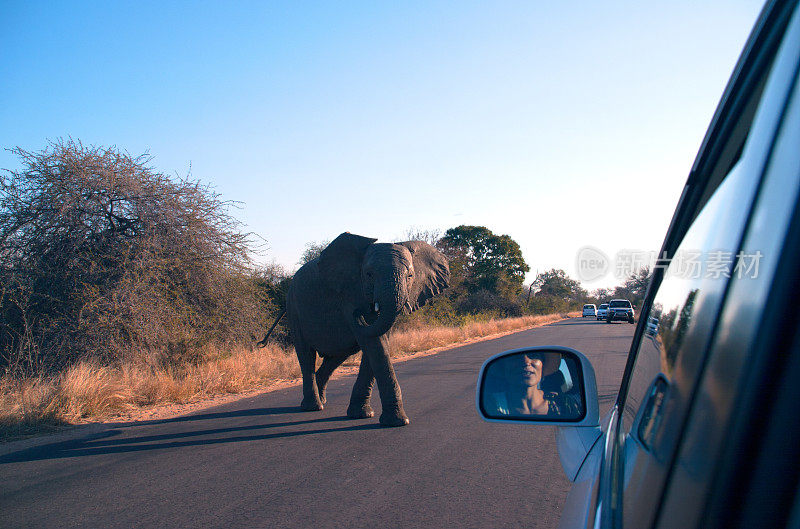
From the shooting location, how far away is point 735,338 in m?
0.68

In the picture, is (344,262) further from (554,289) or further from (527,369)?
(554,289)

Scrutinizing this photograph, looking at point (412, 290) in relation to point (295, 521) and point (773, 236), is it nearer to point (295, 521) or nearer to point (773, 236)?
point (295, 521)

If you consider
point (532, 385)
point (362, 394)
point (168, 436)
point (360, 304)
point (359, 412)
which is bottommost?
point (168, 436)

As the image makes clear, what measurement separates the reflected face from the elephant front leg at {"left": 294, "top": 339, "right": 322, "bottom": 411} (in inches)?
228

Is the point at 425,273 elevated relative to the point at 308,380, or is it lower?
elevated

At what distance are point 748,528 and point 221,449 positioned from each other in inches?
221

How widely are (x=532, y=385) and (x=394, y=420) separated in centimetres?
430

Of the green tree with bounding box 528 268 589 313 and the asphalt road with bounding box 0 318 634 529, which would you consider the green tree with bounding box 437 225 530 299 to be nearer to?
the green tree with bounding box 528 268 589 313

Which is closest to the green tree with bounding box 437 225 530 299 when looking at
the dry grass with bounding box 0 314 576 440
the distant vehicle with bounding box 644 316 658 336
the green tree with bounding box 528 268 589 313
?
the green tree with bounding box 528 268 589 313

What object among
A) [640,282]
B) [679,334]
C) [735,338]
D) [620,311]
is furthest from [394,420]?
[620,311]

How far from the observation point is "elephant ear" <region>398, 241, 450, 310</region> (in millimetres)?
8203

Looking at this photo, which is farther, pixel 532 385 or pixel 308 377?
pixel 308 377

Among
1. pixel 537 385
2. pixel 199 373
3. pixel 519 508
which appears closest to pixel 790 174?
pixel 537 385

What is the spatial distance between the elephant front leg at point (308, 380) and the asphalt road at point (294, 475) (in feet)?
1.17
